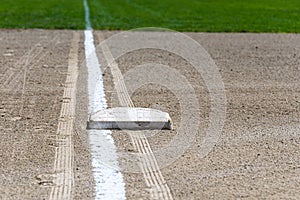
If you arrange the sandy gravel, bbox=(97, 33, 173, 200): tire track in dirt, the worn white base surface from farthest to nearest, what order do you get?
the worn white base surface < the sandy gravel < bbox=(97, 33, 173, 200): tire track in dirt

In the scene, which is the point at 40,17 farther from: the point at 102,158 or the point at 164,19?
the point at 102,158

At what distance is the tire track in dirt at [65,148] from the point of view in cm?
464

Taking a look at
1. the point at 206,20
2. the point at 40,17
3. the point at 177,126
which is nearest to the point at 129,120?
the point at 177,126

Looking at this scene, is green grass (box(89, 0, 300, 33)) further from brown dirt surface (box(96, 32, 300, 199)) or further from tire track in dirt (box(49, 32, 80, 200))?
tire track in dirt (box(49, 32, 80, 200))

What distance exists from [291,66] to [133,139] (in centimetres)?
538

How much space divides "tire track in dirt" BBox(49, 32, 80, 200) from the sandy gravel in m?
0.05

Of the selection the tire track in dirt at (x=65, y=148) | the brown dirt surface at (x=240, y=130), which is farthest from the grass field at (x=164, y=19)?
the tire track in dirt at (x=65, y=148)

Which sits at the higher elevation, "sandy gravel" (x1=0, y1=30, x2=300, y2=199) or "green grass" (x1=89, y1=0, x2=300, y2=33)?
"sandy gravel" (x1=0, y1=30, x2=300, y2=199)

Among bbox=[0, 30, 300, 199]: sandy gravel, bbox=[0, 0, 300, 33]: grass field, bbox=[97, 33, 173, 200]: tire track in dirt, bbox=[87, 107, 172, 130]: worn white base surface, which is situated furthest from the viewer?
bbox=[0, 0, 300, 33]: grass field

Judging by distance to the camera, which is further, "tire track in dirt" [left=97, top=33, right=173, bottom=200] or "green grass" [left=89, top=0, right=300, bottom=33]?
"green grass" [left=89, top=0, right=300, bottom=33]

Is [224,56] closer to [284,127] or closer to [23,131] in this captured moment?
[284,127]

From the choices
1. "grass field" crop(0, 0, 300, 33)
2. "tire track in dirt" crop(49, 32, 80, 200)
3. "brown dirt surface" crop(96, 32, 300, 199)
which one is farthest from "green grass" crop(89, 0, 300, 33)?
"tire track in dirt" crop(49, 32, 80, 200)

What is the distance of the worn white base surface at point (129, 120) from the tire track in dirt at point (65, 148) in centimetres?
24

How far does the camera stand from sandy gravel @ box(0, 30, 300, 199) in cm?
476
